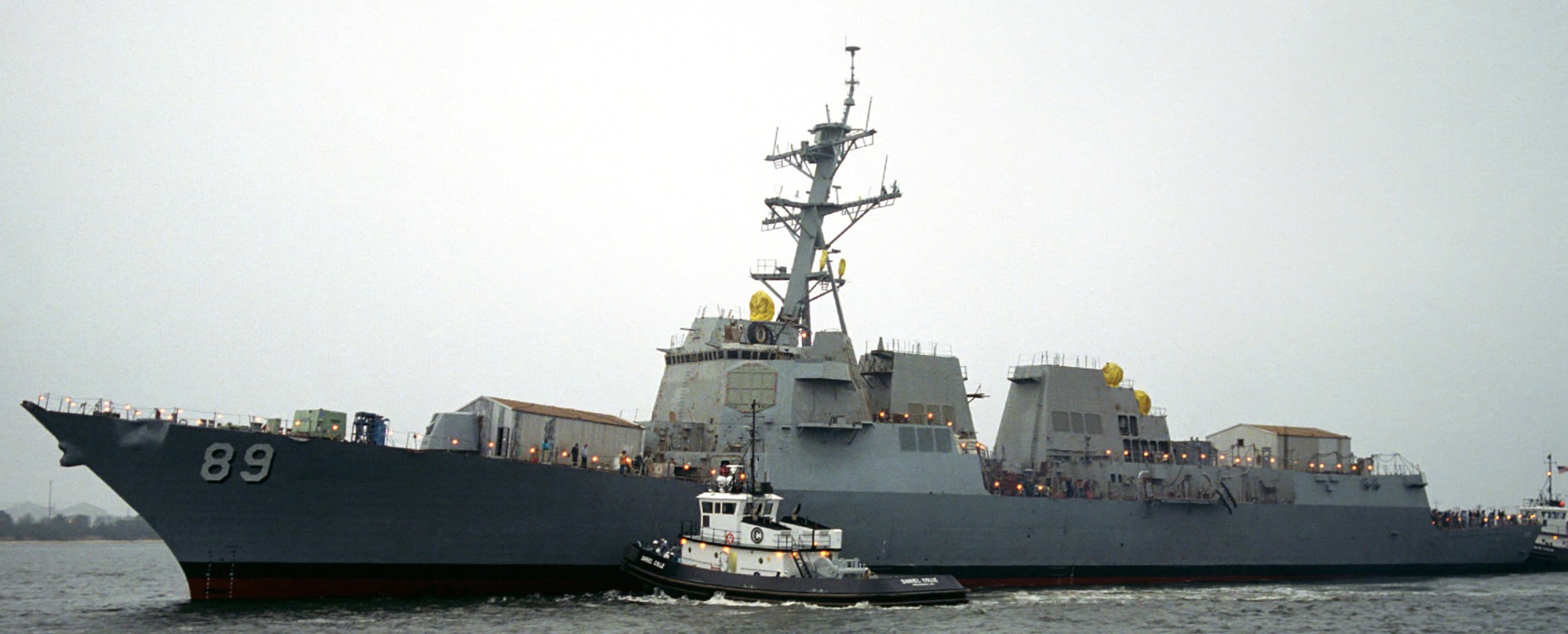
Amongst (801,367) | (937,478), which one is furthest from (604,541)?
(937,478)

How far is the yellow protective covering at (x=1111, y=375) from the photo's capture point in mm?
35250

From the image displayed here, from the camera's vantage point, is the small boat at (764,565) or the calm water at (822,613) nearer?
the calm water at (822,613)

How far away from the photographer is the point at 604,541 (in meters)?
24.8

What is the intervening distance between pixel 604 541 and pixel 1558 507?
41807 millimetres

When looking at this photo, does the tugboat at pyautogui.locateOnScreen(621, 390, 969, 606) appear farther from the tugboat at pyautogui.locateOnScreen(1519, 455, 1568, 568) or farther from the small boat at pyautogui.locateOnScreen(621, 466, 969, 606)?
the tugboat at pyautogui.locateOnScreen(1519, 455, 1568, 568)

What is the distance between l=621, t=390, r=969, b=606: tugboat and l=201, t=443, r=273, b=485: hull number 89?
24.1 feet

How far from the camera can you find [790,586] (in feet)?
74.9

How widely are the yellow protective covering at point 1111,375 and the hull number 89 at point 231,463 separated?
23.6 m

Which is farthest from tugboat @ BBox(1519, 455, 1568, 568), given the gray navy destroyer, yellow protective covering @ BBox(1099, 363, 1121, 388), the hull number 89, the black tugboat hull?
the hull number 89

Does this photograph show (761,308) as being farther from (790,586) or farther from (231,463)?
(231,463)

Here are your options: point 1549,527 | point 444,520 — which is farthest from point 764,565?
point 1549,527

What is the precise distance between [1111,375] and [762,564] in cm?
1594

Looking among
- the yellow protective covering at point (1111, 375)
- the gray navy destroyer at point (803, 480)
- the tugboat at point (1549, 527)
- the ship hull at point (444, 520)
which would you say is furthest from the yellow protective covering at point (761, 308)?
the tugboat at point (1549, 527)

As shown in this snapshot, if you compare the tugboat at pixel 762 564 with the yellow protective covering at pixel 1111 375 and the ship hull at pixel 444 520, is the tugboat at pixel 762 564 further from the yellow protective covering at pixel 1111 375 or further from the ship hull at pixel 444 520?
the yellow protective covering at pixel 1111 375
